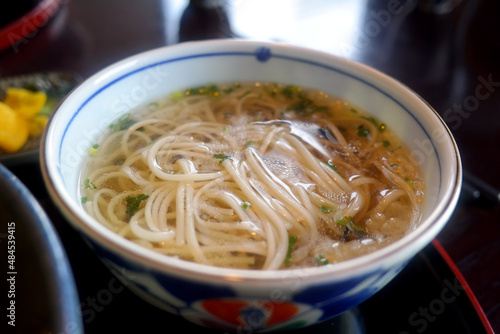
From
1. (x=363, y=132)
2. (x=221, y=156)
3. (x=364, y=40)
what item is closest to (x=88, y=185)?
(x=221, y=156)

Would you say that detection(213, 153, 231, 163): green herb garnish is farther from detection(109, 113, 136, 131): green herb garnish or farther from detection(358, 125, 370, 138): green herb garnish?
detection(358, 125, 370, 138): green herb garnish

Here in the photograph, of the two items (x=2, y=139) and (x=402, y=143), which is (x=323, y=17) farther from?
(x=2, y=139)

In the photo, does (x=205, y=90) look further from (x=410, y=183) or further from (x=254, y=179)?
(x=410, y=183)

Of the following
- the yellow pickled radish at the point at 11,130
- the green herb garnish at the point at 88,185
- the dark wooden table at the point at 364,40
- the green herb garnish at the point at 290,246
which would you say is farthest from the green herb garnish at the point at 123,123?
the green herb garnish at the point at 290,246

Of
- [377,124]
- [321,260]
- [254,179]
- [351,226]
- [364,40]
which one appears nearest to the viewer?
[321,260]

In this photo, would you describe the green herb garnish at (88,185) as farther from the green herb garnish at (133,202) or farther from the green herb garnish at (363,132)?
the green herb garnish at (363,132)

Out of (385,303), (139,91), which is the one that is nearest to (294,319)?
(385,303)

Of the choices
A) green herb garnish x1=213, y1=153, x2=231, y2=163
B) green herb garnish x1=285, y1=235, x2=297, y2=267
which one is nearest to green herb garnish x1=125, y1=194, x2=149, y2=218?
green herb garnish x1=213, y1=153, x2=231, y2=163
